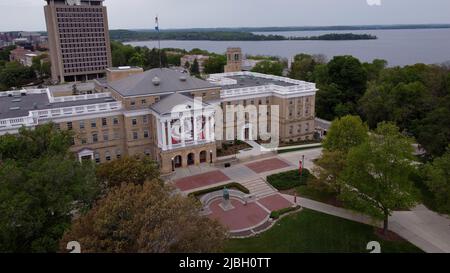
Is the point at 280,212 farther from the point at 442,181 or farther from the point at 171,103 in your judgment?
the point at 171,103

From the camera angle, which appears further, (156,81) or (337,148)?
(156,81)

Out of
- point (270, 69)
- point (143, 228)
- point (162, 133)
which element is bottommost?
point (162, 133)

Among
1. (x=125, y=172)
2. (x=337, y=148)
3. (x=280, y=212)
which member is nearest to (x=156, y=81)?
(x=125, y=172)

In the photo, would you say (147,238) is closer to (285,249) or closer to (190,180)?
(285,249)

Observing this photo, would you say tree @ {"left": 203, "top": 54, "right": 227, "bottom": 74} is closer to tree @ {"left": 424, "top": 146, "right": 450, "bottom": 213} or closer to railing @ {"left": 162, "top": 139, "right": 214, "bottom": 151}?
railing @ {"left": 162, "top": 139, "right": 214, "bottom": 151}

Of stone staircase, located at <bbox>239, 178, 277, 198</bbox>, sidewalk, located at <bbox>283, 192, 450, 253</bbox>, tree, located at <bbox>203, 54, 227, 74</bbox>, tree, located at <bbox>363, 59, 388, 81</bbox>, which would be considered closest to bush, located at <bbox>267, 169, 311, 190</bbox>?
stone staircase, located at <bbox>239, 178, 277, 198</bbox>

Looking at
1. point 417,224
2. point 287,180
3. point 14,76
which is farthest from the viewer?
point 14,76
